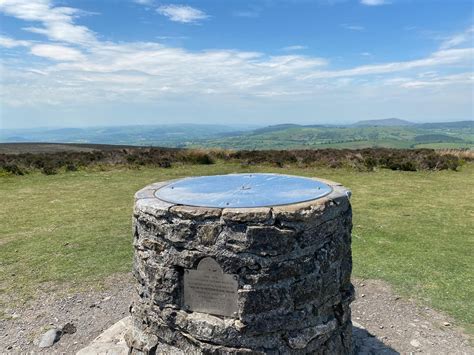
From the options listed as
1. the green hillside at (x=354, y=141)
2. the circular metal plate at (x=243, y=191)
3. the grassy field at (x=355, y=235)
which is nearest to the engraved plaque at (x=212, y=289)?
the circular metal plate at (x=243, y=191)

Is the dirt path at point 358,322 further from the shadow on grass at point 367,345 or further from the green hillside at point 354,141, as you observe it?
the green hillside at point 354,141

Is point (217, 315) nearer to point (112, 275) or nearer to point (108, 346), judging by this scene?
point (108, 346)

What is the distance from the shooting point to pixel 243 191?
A: 4.45 metres

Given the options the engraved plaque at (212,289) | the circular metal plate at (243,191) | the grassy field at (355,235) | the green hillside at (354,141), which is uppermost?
the circular metal plate at (243,191)

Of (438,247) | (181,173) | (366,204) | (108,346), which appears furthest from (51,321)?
(181,173)

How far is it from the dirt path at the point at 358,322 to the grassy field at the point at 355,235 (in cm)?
36

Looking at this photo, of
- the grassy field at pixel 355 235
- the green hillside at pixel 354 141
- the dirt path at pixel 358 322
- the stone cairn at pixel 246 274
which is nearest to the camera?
the stone cairn at pixel 246 274

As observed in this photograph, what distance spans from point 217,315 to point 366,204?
30.8 ft

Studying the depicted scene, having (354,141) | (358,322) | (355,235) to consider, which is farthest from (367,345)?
(354,141)

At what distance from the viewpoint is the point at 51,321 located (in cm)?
568

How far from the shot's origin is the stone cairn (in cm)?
364

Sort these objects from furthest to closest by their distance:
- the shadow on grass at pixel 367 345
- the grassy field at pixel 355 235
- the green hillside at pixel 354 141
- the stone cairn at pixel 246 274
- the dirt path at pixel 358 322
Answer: the green hillside at pixel 354 141
the grassy field at pixel 355 235
the dirt path at pixel 358 322
the shadow on grass at pixel 367 345
the stone cairn at pixel 246 274

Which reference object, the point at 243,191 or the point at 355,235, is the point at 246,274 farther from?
the point at 355,235

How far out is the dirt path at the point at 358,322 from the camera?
5.03m
